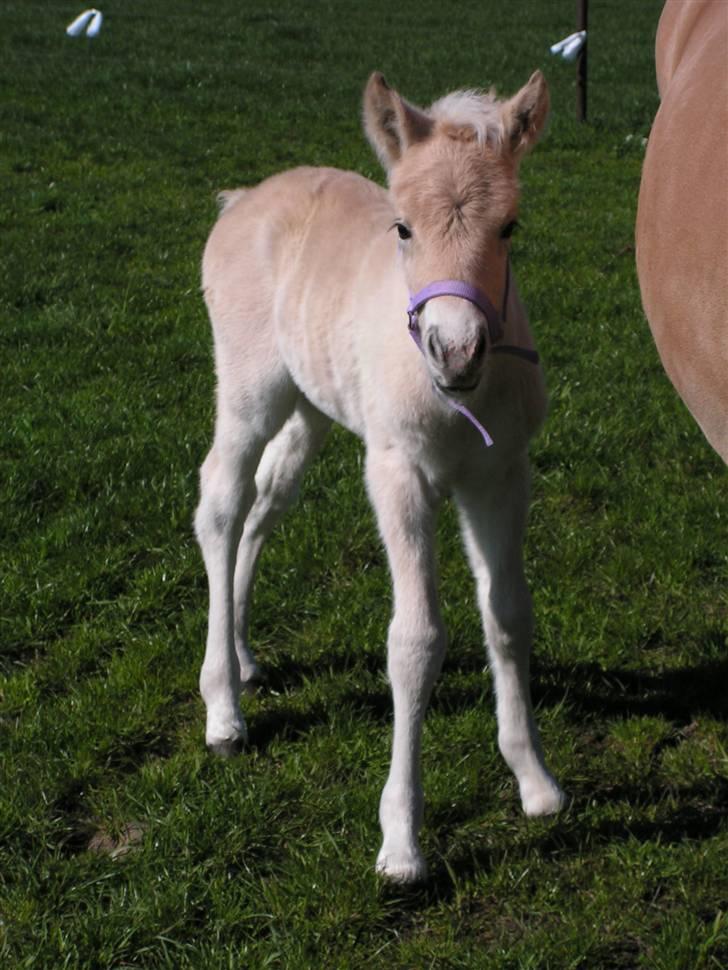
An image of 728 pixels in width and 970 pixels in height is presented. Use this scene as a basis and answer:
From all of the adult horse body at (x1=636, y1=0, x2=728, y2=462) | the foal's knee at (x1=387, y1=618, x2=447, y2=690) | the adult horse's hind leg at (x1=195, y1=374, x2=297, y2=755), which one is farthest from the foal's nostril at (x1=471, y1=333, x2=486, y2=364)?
the adult horse's hind leg at (x1=195, y1=374, x2=297, y2=755)

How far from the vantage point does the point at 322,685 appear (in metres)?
3.91

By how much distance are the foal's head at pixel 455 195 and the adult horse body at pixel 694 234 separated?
12.5 inches

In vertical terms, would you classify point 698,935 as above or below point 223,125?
below

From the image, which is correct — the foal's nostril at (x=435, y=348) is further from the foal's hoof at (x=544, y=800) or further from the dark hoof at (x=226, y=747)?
the dark hoof at (x=226, y=747)

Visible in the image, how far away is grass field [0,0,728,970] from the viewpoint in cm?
297

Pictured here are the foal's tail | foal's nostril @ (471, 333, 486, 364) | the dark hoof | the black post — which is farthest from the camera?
the black post

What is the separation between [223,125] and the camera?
1268 centimetres

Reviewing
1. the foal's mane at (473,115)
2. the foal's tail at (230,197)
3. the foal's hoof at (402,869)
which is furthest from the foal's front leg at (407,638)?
the foal's tail at (230,197)

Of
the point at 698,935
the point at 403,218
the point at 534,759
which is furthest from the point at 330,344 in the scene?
the point at 698,935

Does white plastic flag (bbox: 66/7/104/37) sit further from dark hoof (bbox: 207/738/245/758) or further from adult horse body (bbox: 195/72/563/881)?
dark hoof (bbox: 207/738/245/758)

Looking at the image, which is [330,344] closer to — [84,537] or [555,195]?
[84,537]

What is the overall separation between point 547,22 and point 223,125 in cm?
942

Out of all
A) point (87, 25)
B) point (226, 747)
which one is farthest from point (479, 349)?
point (87, 25)

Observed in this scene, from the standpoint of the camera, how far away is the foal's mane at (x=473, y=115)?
9.25 feet
